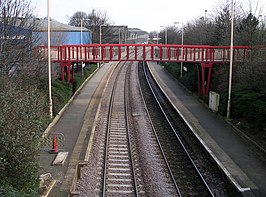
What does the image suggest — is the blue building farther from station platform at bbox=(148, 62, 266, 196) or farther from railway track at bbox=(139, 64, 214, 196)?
station platform at bbox=(148, 62, 266, 196)

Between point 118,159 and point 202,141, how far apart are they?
4.05 meters

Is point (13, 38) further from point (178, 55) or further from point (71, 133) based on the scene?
point (178, 55)

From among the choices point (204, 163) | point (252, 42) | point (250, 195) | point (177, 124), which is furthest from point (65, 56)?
point (250, 195)

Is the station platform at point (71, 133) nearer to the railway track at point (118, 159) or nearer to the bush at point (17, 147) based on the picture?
the railway track at point (118, 159)

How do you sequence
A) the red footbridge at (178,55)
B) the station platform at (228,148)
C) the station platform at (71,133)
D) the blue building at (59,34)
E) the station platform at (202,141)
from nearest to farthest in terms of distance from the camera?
the station platform at (71,133) → the station platform at (202,141) → the station platform at (228,148) → the blue building at (59,34) → the red footbridge at (178,55)

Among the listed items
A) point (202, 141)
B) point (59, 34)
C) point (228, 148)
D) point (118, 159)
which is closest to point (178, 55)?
point (59, 34)

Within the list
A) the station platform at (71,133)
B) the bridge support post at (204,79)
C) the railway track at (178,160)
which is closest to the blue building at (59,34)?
the station platform at (71,133)

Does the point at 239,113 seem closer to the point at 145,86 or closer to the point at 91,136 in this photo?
the point at 91,136

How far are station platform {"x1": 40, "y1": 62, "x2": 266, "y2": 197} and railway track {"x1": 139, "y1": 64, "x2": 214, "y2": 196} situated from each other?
971 millimetres

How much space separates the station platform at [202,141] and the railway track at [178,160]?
0.97 metres

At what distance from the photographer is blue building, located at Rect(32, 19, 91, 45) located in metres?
29.3

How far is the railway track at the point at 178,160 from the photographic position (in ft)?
46.3

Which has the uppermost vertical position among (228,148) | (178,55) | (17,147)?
(178,55)

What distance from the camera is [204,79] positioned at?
31.4 m
